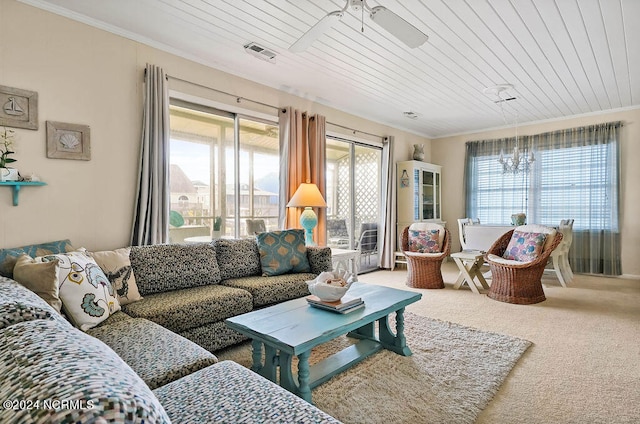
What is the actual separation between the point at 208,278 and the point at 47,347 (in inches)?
84.7

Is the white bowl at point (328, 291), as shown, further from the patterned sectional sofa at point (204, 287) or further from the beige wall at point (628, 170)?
the beige wall at point (628, 170)

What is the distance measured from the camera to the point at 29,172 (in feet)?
7.93

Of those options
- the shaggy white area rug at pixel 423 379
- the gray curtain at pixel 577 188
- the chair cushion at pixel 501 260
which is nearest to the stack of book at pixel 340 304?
the shaggy white area rug at pixel 423 379

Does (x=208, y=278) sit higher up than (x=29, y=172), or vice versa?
(x=29, y=172)

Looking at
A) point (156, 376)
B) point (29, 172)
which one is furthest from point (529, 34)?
point (29, 172)

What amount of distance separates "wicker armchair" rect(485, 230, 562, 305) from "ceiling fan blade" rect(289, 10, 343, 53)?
122 inches

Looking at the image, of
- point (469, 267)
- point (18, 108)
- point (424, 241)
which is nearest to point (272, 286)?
point (18, 108)

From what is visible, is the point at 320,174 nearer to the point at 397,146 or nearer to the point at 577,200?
the point at 397,146

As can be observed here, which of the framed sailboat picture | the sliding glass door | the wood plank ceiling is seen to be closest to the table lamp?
the sliding glass door

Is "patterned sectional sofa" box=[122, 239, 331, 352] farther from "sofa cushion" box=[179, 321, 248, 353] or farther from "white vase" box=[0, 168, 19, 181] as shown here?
"white vase" box=[0, 168, 19, 181]

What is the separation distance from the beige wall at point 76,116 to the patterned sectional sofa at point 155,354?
0.56 meters

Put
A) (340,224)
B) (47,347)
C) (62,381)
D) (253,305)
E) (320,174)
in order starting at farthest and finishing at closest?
1. (340,224)
2. (320,174)
3. (253,305)
4. (47,347)
5. (62,381)

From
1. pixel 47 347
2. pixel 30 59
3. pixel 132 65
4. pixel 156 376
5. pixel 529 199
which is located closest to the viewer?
pixel 47 347

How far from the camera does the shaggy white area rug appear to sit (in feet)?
5.84
